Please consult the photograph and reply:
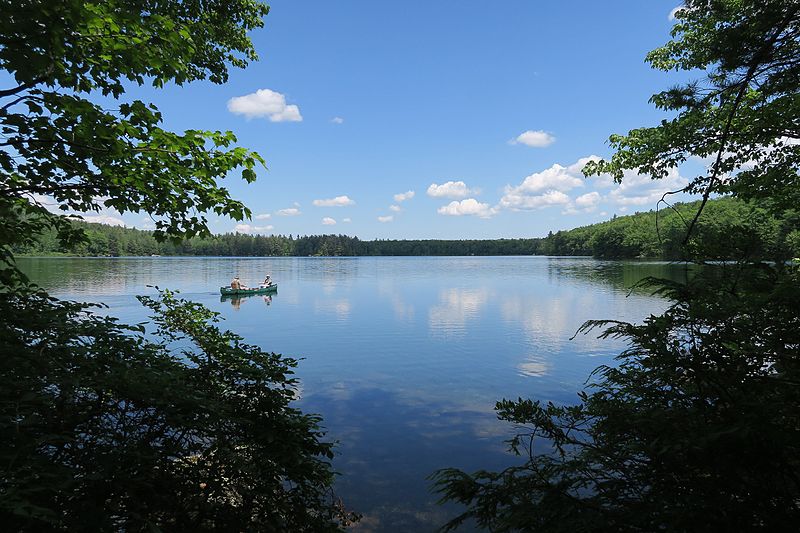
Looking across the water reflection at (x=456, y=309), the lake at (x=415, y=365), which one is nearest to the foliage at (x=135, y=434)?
the lake at (x=415, y=365)

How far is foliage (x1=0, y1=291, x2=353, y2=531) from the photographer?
3.08 metres

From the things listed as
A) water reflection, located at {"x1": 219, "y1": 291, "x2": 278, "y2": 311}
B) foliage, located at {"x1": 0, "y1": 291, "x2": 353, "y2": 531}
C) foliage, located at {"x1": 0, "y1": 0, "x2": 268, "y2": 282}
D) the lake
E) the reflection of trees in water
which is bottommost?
the lake

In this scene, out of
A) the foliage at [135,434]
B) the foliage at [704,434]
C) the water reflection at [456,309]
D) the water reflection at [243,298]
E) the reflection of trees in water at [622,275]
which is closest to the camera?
the foliage at [704,434]

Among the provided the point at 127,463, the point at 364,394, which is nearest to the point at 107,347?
the point at 127,463

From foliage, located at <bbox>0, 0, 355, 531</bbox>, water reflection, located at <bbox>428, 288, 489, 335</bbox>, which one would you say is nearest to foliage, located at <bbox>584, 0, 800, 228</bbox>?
foliage, located at <bbox>0, 0, 355, 531</bbox>

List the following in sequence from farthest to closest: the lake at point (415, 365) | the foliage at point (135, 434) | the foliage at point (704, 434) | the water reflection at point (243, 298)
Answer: the water reflection at point (243, 298) < the lake at point (415, 365) < the foliage at point (135, 434) < the foliage at point (704, 434)

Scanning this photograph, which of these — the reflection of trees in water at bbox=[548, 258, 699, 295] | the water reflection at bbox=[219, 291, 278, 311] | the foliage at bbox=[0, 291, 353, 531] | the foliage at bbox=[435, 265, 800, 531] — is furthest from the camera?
the reflection of trees in water at bbox=[548, 258, 699, 295]

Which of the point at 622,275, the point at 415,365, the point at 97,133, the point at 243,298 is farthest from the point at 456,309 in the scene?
the point at 622,275

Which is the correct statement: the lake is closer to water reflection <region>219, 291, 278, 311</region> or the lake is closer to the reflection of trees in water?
water reflection <region>219, 291, 278, 311</region>

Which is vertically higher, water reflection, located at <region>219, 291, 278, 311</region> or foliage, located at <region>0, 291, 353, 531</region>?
foliage, located at <region>0, 291, 353, 531</region>

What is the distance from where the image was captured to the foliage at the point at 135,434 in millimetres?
3076

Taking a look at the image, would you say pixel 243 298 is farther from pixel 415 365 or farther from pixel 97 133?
pixel 97 133

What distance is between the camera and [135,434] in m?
4.14

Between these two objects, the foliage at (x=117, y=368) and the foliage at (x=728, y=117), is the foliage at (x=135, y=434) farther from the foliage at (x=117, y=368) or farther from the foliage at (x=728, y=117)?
the foliage at (x=728, y=117)
